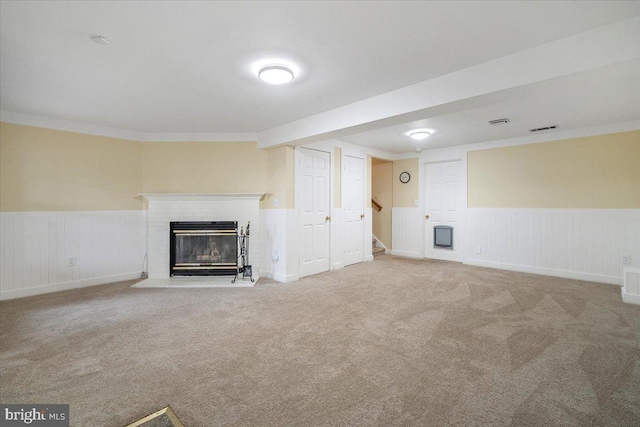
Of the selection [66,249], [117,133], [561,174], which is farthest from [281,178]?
[561,174]

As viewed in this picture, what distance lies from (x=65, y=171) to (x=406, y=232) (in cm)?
687

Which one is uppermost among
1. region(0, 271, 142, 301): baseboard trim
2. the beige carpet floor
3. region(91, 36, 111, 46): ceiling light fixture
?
region(91, 36, 111, 46): ceiling light fixture

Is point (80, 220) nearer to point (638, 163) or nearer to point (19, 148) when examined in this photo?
point (19, 148)

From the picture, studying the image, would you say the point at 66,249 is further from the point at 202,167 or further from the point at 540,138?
the point at 540,138

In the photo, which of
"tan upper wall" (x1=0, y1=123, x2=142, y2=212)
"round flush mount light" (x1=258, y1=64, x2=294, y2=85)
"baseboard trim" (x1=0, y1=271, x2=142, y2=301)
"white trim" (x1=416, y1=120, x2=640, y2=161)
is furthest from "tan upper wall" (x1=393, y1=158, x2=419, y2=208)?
"baseboard trim" (x1=0, y1=271, x2=142, y2=301)

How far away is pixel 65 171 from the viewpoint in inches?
172

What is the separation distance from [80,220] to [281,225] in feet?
10.5

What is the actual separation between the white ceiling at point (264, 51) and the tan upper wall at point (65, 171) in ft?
1.67

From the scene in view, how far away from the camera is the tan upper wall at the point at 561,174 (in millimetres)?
4426

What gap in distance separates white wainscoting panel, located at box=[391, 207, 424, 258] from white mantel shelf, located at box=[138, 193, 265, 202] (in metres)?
3.85

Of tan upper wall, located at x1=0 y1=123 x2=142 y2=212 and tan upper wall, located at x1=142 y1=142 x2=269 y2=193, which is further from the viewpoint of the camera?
tan upper wall, located at x1=142 y1=142 x2=269 y2=193

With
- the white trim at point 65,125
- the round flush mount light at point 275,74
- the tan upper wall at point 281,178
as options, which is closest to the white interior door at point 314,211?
the tan upper wall at point 281,178

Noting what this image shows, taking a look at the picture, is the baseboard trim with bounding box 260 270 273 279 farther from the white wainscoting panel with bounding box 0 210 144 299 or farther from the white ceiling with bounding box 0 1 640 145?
the white ceiling with bounding box 0 1 640 145

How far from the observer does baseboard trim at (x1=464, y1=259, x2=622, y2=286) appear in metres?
4.51
